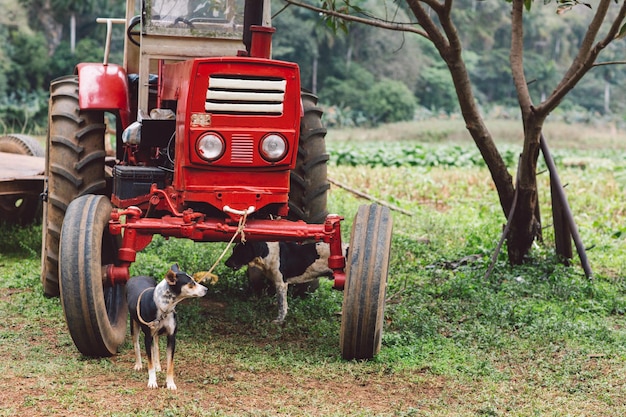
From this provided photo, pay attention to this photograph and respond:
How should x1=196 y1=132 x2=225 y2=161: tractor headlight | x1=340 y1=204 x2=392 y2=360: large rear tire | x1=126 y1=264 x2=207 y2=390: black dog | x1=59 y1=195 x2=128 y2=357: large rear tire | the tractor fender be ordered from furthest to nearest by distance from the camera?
the tractor fender < x1=196 y1=132 x2=225 y2=161: tractor headlight < x1=340 y1=204 x2=392 y2=360: large rear tire < x1=59 y1=195 x2=128 y2=357: large rear tire < x1=126 y1=264 x2=207 y2=390: black dog

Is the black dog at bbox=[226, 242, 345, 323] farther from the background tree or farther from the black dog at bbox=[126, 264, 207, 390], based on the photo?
the background tree

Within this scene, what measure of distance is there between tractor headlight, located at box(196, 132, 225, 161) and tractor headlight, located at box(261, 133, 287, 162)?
25cm

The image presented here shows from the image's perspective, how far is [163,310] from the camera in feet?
16.3

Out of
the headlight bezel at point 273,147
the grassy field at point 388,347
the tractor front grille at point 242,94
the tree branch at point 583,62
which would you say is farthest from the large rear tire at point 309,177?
the tree branch at point 583,62

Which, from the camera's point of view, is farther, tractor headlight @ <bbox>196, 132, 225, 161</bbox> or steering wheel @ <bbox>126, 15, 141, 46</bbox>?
steering wheel @ <bbox>126, 15, 141, 46</bbox>

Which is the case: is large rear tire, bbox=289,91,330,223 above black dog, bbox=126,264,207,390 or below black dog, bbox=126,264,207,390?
above

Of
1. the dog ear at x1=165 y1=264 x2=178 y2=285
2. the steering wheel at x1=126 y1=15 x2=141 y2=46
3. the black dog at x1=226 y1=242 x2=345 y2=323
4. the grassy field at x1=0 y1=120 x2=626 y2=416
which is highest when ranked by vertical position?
the steering wheel at x1=126 y1=15 x2=141 y2=46

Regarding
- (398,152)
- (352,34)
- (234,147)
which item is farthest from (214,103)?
(352,34)

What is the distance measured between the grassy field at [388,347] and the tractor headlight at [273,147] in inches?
47.4

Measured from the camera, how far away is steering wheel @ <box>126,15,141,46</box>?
666cm

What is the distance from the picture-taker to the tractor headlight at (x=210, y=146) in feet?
17.5

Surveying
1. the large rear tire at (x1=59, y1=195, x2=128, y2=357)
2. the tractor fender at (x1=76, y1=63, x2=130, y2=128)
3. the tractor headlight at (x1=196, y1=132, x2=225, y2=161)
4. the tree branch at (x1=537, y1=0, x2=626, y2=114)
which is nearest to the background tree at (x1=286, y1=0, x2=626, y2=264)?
the tree branch at (x1=537, y1=0, x2=626, y2=114)

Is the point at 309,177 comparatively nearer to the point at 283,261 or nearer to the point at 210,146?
the point at 283,261

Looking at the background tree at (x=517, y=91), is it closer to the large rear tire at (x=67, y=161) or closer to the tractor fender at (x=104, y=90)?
the tractor fender at (x=104, y=90)
